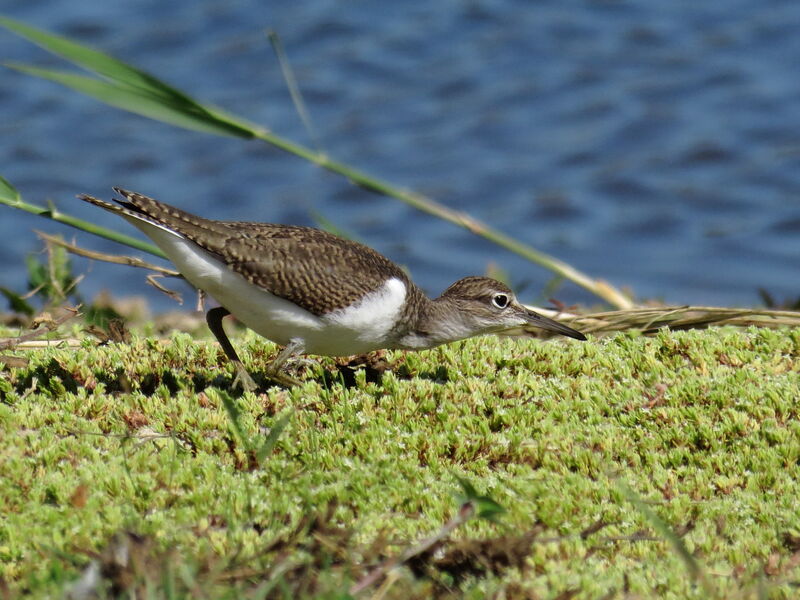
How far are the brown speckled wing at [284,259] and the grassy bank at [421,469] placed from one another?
1.79 ft

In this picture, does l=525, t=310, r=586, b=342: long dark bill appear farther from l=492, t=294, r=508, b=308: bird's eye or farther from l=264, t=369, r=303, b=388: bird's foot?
l=264, t=369, r=303, b=388: bird's foot

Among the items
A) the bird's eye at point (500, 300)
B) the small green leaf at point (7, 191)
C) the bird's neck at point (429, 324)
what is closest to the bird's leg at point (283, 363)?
the bird's neck at point (429, 324)

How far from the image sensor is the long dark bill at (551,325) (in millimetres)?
7484

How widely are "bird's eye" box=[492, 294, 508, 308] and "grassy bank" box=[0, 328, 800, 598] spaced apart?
0.45 metres

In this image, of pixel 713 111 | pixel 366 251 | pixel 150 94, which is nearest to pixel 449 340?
pixel 366 251

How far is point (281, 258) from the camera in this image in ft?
22.3

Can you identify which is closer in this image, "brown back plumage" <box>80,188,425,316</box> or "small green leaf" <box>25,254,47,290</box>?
"brown back plumage" <box>80,188,425,316</box>

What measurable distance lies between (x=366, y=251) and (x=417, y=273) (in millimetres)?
7779

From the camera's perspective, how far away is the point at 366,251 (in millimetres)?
7180

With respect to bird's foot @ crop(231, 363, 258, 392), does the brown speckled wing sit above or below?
above

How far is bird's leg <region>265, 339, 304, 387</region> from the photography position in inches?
261

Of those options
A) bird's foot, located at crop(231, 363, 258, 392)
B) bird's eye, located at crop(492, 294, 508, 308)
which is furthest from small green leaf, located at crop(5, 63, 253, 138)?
bird's eye, located at crop(492, 294, 508, 308)

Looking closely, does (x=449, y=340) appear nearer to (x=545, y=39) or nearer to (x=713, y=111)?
(x=713, y=111)

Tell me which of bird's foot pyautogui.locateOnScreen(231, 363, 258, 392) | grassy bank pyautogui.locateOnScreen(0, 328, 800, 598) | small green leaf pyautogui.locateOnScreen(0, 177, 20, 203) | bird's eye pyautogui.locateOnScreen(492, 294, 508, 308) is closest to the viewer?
grassy bank pyautogui.locateOnScreen(0, 328, 800, 598)
